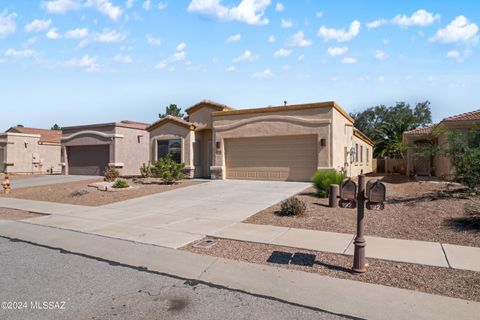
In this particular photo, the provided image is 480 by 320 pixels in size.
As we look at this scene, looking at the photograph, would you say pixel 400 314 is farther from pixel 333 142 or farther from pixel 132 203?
pixel 333 142

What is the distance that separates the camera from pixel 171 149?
2348 cm

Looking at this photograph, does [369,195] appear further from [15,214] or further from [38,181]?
[38,181]

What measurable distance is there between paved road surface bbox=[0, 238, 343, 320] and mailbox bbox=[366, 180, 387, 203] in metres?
2.11

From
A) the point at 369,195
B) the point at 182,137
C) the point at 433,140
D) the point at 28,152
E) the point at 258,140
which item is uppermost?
the point at 182,137

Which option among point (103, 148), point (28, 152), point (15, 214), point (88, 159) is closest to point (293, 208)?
point (15, 214)

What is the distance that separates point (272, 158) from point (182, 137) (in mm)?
6153

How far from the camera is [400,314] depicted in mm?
4332

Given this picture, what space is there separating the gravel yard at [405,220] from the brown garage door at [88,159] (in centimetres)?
1852

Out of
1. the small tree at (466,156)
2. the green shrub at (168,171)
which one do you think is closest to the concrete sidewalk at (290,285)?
the small tree at (466,156)

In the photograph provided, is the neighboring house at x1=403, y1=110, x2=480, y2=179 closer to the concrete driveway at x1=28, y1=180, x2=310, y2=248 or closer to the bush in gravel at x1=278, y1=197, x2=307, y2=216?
the concrete driveway at x1=28, y1=180, x2=310, y2=248

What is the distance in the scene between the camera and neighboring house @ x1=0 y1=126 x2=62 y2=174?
3216cm

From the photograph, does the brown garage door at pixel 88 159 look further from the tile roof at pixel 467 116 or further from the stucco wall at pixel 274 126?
the tile roof at pixel 467 116

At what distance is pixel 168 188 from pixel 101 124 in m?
11.7

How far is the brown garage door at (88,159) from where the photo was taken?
26906 millimetres
